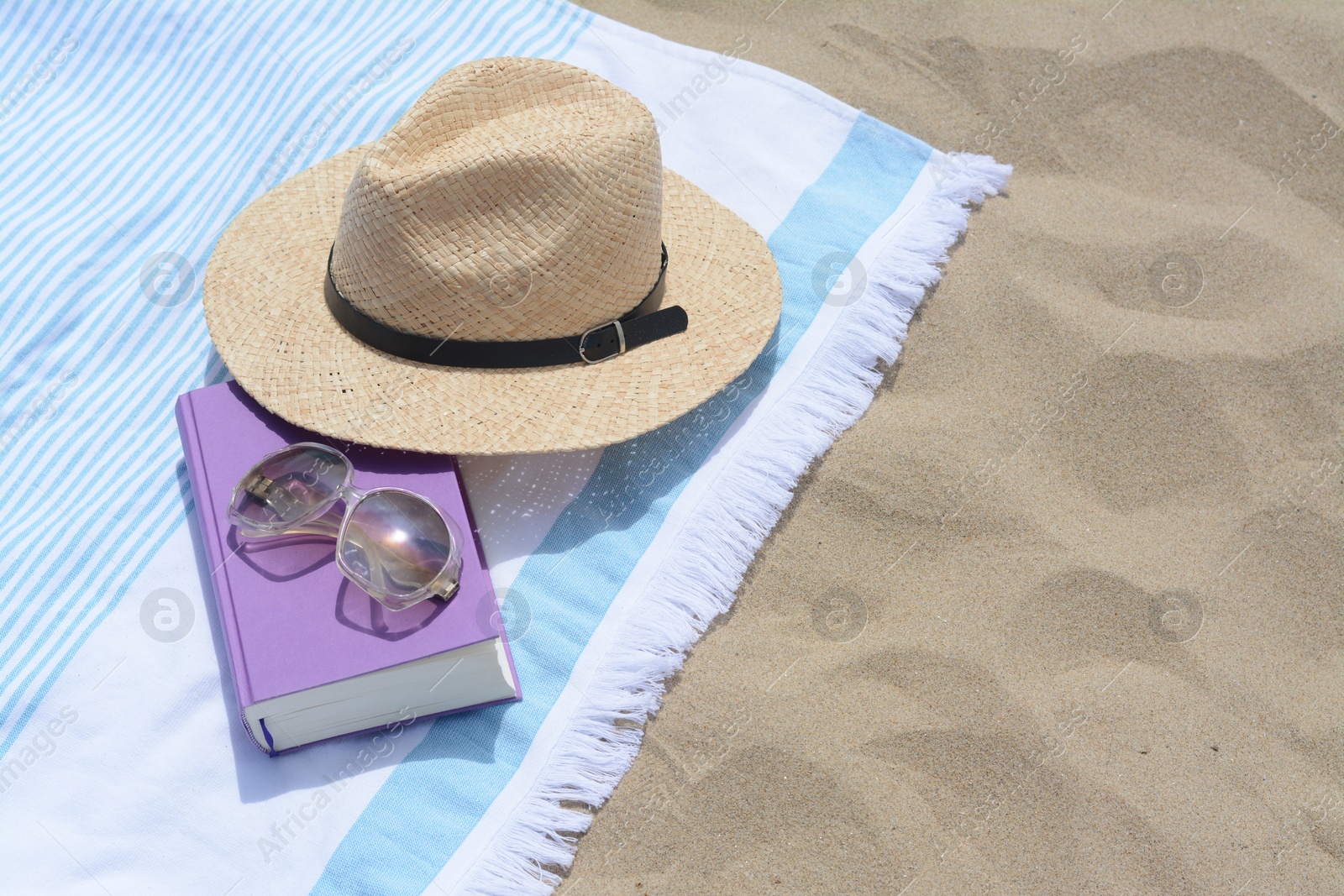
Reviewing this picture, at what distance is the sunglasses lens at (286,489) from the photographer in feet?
4.97

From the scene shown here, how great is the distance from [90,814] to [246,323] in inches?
33.1

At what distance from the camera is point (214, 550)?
1.53 m

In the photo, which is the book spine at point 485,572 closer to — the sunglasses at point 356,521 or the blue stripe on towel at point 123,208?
the sunglasses at point 356,521

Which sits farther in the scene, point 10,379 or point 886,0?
point 886,0

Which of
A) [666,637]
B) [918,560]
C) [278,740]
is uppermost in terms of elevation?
[918,560]

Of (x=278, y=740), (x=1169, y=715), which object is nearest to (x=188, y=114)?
(x=278, y=740)

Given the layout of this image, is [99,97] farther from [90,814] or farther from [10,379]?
[90,814]

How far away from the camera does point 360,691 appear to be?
148cm

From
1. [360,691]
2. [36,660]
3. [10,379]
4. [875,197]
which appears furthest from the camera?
[875,197]

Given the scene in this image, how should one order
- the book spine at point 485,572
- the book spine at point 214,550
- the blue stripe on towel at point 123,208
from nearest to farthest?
the book spine at point 214,550
the book spine at point 485,572
the blue stripe on towel at point 123,208

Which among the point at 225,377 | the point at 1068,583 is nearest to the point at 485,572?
the point at 225,377

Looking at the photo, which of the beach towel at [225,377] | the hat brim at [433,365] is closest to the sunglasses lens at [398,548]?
the hat brim at [433,365]

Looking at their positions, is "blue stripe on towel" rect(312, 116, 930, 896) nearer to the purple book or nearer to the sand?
the purple book

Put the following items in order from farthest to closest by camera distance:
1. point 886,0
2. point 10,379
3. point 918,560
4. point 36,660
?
point 886,0
point 10,379
point 918,560
point 36,660
